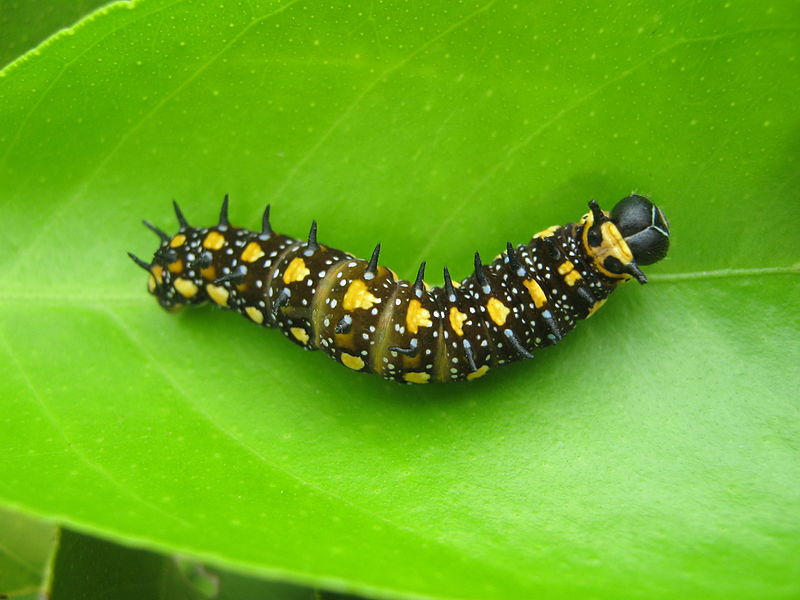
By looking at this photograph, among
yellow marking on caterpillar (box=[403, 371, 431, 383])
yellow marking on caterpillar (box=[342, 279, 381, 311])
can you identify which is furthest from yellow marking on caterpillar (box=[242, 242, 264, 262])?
yellow marking on caterpillar (box=[403, 371, 431, 383])

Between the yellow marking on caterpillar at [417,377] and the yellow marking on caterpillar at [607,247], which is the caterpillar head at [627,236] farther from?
the yellow marking on caterpillar at [417,377]

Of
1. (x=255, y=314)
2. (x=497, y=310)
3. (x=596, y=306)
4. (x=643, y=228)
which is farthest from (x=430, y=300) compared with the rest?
(x=643, y=228)

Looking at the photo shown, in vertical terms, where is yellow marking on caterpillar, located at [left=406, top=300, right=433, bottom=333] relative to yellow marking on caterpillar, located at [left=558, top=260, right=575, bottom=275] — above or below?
below

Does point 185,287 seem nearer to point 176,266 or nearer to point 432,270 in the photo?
point 176,266

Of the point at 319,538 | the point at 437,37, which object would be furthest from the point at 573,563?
the point at 437,37

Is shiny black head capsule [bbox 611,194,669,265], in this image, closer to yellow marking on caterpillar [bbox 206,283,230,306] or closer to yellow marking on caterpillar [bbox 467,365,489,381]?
yellow marking on caterpillar [bbox 467,365,489,381]

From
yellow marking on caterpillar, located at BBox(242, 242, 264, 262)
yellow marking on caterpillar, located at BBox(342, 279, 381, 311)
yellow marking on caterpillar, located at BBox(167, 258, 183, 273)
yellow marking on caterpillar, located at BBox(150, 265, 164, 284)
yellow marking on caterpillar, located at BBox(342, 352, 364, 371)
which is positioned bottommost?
yellow marking on caterpillar, located at BBox(342, 352, 364, 371)
